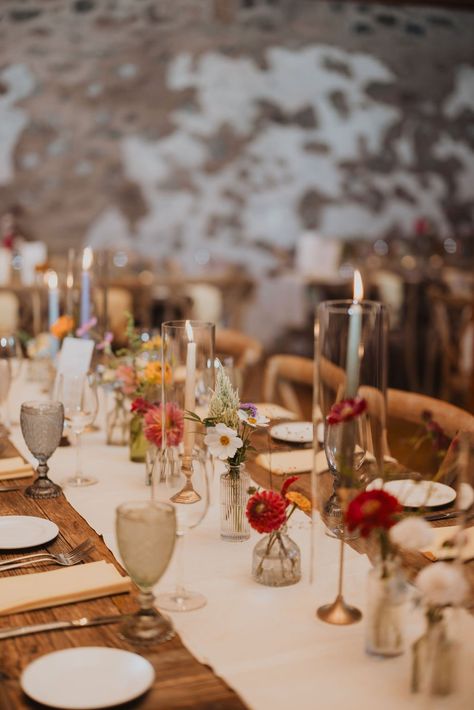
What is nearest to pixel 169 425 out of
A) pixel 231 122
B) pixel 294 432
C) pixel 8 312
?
pixel 294 432

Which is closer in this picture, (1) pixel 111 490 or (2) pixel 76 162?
(1) pixel 111 490

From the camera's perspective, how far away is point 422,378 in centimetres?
688

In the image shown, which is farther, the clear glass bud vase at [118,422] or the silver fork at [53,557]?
the clear glass bud vase at [118,422]

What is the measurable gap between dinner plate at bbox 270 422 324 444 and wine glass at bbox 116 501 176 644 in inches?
39.7

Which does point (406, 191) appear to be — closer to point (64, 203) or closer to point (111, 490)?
point (64, 203)

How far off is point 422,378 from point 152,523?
602 cm

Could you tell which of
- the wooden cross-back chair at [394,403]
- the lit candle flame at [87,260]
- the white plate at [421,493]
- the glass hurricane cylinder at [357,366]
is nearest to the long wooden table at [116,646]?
the glass hurricane cylinder at [357,366]

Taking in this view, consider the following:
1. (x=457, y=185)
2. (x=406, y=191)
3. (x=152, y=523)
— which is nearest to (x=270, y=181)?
(x=406, y=191)

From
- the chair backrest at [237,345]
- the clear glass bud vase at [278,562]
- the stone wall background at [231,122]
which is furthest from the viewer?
the stone wall background at [231,122]

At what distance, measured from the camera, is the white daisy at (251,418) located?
145cm

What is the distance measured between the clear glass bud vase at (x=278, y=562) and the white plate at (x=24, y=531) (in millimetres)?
359

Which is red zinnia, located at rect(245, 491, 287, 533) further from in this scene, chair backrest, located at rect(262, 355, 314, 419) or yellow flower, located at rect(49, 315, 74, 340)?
chair backrest, located at rect(262, 355, 314, 419)

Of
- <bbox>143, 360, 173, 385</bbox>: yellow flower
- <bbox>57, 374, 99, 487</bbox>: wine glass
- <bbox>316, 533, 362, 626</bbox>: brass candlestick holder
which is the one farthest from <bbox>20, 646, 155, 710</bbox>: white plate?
<bbox>143, 360, 173, 385</bbox>: yellow flower

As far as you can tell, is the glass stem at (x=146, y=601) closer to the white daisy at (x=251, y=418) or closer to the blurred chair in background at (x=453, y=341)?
the white daisy at (x=251, y=418)
